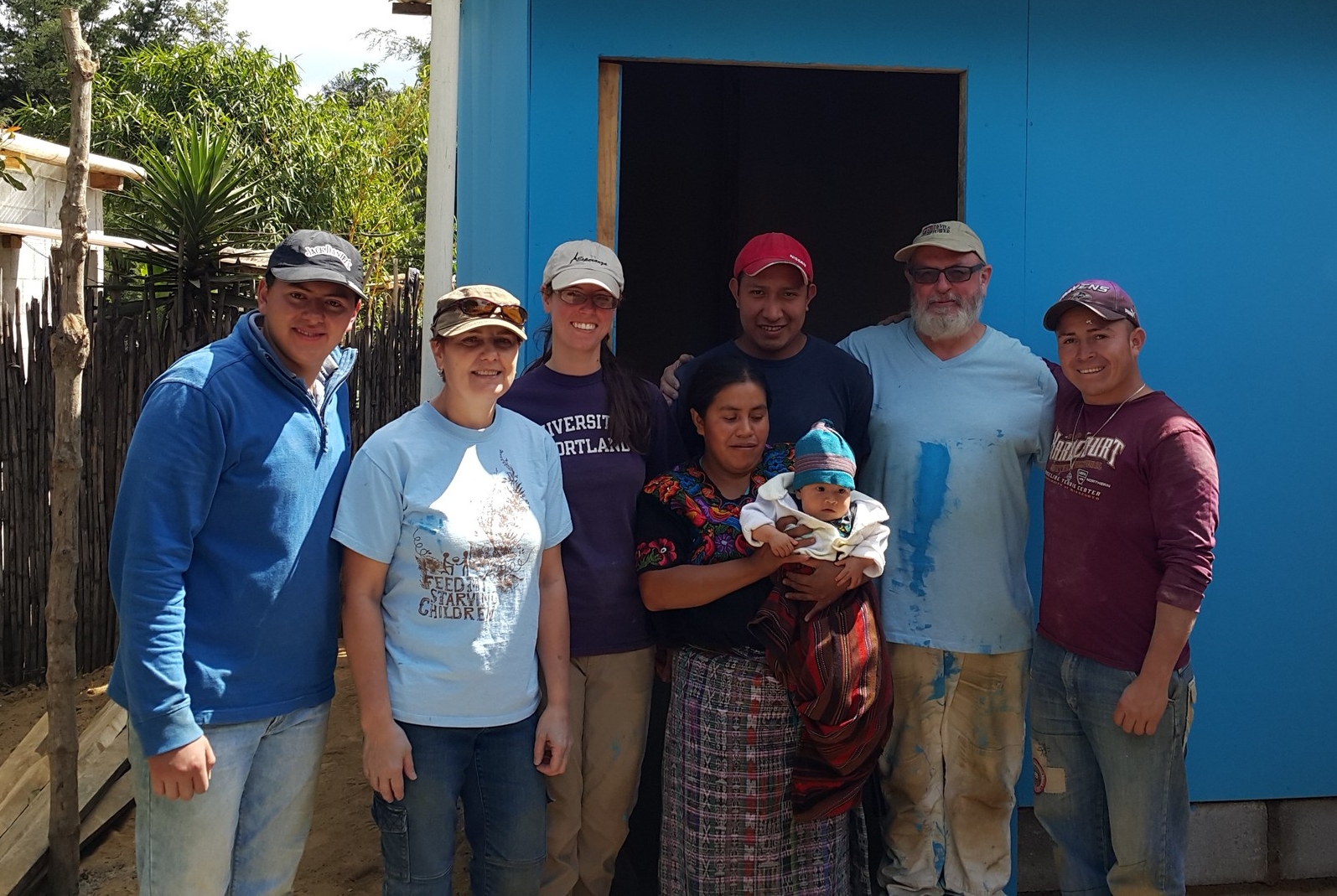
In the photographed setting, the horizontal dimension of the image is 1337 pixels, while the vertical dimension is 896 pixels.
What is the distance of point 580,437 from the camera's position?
2828mm

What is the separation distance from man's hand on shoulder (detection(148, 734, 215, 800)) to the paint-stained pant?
1.86 meters

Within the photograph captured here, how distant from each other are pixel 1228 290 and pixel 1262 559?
0.96m

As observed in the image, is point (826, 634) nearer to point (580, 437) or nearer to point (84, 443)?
point (580, 437)

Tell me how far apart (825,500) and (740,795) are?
800mm

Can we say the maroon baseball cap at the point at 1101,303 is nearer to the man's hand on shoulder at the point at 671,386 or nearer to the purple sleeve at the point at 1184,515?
the purple sleeve at the point at 1184,515

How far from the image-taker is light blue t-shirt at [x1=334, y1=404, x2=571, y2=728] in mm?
2414

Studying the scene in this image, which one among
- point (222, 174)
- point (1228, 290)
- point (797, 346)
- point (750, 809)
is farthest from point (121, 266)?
point (1228, 290)

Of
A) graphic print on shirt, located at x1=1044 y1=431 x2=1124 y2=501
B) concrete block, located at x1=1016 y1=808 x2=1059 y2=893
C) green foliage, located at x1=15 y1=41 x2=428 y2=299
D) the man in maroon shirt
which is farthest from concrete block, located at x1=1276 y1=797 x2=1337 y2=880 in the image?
green foliage, located at x1=15 y1=41 x2=428 y2=299

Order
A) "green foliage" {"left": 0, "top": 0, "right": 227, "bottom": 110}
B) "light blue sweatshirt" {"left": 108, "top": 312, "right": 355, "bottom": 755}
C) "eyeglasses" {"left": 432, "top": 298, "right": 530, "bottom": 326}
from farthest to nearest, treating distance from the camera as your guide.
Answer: "green foliage" {"left": 0, "top": 0, "right": 227, "bottom": 110}, "eyeglasses" {"left": 432, "top": 298, "right": 530, "bottom": 326}, "light blue sweatshirt" {"left": 108, "top": 312, "right": 355, "bottom": 755}

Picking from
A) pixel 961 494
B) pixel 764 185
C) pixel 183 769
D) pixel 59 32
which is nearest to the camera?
pixel 183 769

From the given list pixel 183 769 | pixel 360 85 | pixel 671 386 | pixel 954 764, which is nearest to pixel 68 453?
pixel 183 769

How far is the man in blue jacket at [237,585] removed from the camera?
2166 mm

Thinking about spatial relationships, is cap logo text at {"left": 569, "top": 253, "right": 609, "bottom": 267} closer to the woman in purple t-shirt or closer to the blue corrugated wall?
the woman in purple t-shirt

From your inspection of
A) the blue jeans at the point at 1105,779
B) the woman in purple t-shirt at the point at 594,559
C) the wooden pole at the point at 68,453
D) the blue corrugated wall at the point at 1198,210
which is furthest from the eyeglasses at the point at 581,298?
the wooden pole at the point at 68,453
